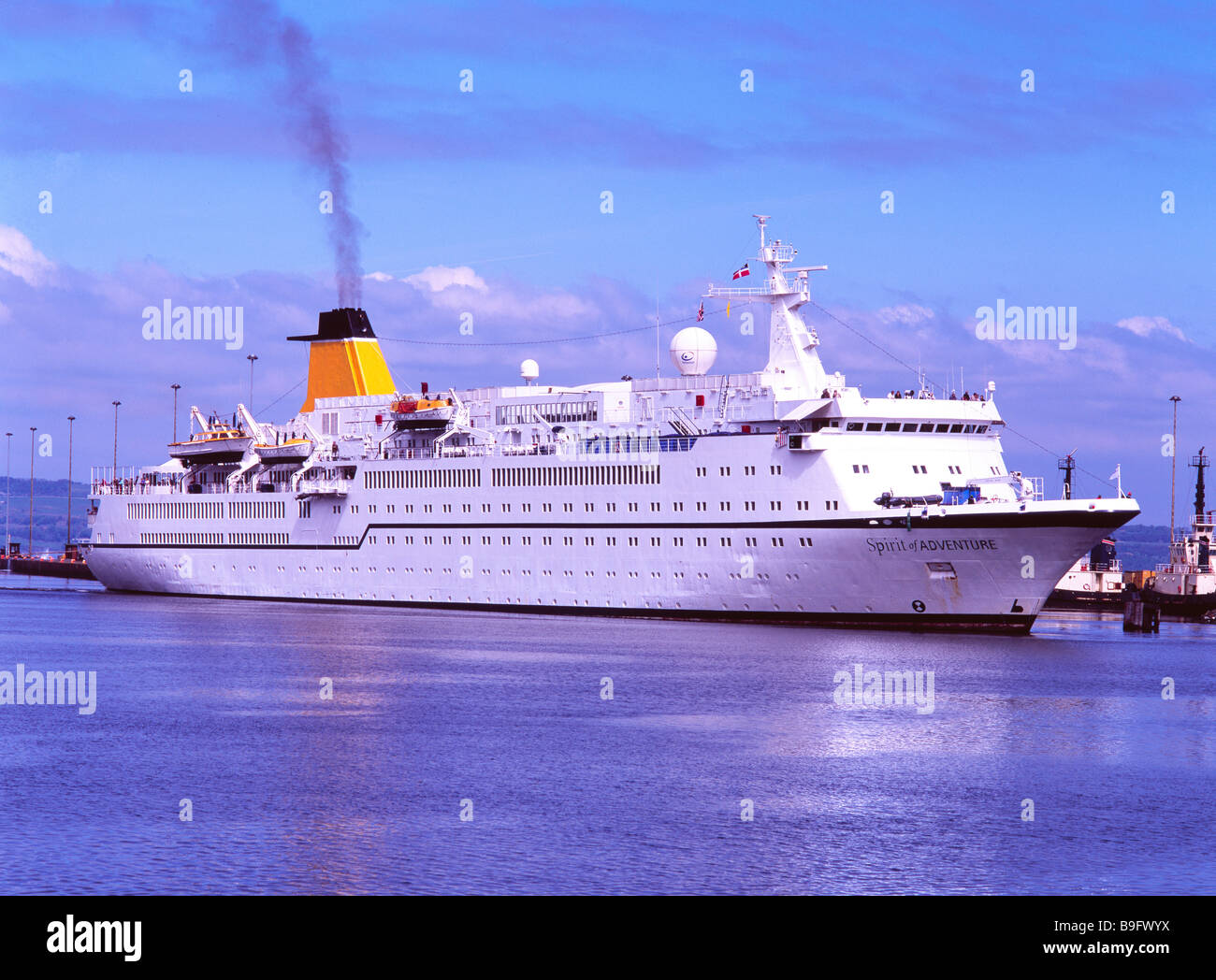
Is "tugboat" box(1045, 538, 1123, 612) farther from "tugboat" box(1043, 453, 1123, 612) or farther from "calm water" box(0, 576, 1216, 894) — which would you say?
"calm water" box(0, 576, 1216, 894)

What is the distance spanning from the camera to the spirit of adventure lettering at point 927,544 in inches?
2141

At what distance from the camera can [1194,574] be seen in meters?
88.4

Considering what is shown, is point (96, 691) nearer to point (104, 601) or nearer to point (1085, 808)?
point (1085, 808)

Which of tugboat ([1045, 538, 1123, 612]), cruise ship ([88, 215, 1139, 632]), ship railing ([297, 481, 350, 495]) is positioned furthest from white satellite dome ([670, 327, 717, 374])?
tugboat ([1045, 538, 1123, 612])

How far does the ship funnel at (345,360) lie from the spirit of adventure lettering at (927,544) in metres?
31.0

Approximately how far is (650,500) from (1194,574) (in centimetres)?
4051

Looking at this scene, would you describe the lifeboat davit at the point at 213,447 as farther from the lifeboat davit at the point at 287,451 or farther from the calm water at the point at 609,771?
the calm water at the point at 609,771

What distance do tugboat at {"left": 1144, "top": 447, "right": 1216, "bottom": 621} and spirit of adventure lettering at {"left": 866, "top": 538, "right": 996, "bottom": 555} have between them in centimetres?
3499

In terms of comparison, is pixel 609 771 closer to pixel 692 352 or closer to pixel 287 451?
pixel 692 352

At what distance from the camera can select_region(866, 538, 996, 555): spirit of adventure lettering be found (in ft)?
178

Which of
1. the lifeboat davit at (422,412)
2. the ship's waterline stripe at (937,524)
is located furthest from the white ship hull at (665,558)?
the lifeboat davit at (422,412)

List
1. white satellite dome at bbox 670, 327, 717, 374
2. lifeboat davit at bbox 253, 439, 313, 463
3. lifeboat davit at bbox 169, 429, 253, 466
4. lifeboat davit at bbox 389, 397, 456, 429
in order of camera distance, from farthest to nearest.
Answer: lifeboat davit at bbox 169, 429, 253, 466, lifeboat davit at bbox 253, 439, 313, 463, lifeboat davit at bbox 389, 397, 456, 429, white satellite dome at bbox 670, 327, 717, 374

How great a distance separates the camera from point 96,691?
43.3 m
